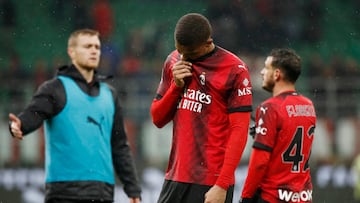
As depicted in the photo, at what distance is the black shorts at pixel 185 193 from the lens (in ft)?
20.7

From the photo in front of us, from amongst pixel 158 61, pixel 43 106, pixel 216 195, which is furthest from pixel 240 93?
pixel 158 61

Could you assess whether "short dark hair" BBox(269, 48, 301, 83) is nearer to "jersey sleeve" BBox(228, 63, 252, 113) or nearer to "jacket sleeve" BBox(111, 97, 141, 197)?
"jersey sleeve" BBox(228, 63, 252, 113)

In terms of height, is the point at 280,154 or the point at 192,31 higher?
the point at 192,31

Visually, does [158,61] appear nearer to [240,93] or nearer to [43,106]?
[43,106]

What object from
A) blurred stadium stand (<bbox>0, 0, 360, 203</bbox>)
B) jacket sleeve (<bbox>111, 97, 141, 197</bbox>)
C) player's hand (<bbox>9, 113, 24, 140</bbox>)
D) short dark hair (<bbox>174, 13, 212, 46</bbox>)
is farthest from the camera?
blurred stadium stand (<bbox>0, 0, 360, 203</bbox>)

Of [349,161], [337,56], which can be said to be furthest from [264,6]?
[349,161]

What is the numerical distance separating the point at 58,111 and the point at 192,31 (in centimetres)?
212


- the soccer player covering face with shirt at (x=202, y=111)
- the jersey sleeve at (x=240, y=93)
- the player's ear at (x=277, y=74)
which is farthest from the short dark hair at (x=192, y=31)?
the player's ear at (x=277, y=74)

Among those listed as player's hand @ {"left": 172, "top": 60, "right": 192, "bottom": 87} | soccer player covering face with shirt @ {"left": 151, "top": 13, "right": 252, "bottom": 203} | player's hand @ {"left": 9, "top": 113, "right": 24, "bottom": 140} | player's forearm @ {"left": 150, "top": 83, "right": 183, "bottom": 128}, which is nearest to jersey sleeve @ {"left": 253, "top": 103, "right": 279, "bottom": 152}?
soccer player covering face with shirt @ {"left": 151, "top": 13, "right": 252, "bottom": 203}

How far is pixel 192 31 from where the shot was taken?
6191mm

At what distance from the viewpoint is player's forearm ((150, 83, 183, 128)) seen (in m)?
6.38

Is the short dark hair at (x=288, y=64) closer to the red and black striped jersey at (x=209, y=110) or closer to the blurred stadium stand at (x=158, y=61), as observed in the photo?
the red and black striped jersey at (x=209, y=110)

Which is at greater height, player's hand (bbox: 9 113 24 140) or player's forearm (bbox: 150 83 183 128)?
player's forearm (bbox: 150 83 183 128)

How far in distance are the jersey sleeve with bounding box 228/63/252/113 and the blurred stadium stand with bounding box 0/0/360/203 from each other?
266 inches
